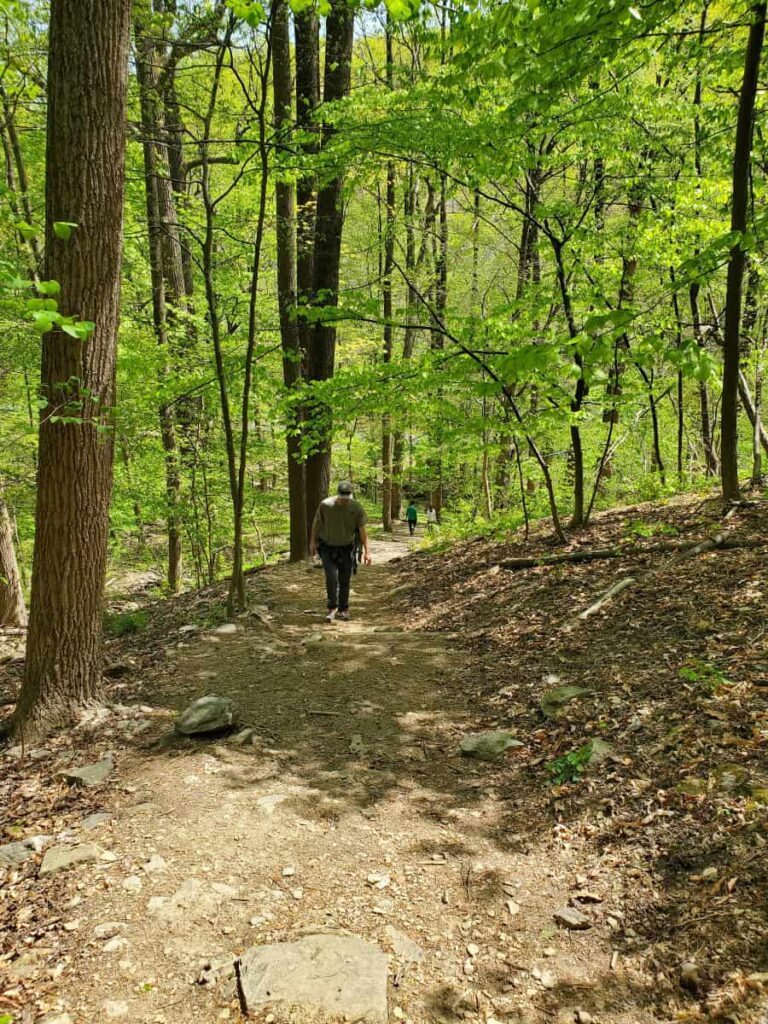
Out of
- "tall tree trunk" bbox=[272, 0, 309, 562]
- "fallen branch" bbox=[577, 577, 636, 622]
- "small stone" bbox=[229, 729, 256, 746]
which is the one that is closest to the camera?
"small stone" bbox=[229, 729, 256, 746]

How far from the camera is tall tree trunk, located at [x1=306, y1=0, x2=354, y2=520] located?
8.73 meters

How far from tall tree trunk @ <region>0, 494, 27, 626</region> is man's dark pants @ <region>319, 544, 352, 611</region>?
543 centimetres

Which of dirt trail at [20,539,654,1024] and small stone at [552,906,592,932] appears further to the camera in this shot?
small stone at [552,906,592,932]

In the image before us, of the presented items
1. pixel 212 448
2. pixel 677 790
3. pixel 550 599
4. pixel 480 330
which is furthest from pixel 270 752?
pixel 212 448

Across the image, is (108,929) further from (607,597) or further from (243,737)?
(607,597)

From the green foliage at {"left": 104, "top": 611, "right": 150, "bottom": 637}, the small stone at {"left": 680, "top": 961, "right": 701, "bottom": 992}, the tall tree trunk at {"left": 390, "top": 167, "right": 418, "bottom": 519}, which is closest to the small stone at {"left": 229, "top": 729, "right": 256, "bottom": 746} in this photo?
the small stone at {"left": 680, "top": 961, "right": 701, "bottom": 992}

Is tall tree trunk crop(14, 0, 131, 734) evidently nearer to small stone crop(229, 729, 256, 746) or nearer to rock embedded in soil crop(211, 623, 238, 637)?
small stone crop(229, 729, 256, 746)

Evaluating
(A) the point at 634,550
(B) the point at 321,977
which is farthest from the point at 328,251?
(B) the point at 321,977

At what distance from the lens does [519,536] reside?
10.1 metres

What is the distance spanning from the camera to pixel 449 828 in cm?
327

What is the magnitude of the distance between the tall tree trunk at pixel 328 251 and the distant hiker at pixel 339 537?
1.30 metres

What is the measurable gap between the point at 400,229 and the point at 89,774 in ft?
33.8

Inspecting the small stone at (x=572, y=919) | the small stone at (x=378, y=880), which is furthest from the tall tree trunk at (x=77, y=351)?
the small stone at (x=572, y=919)

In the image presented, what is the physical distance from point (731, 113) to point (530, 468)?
22.5ft
